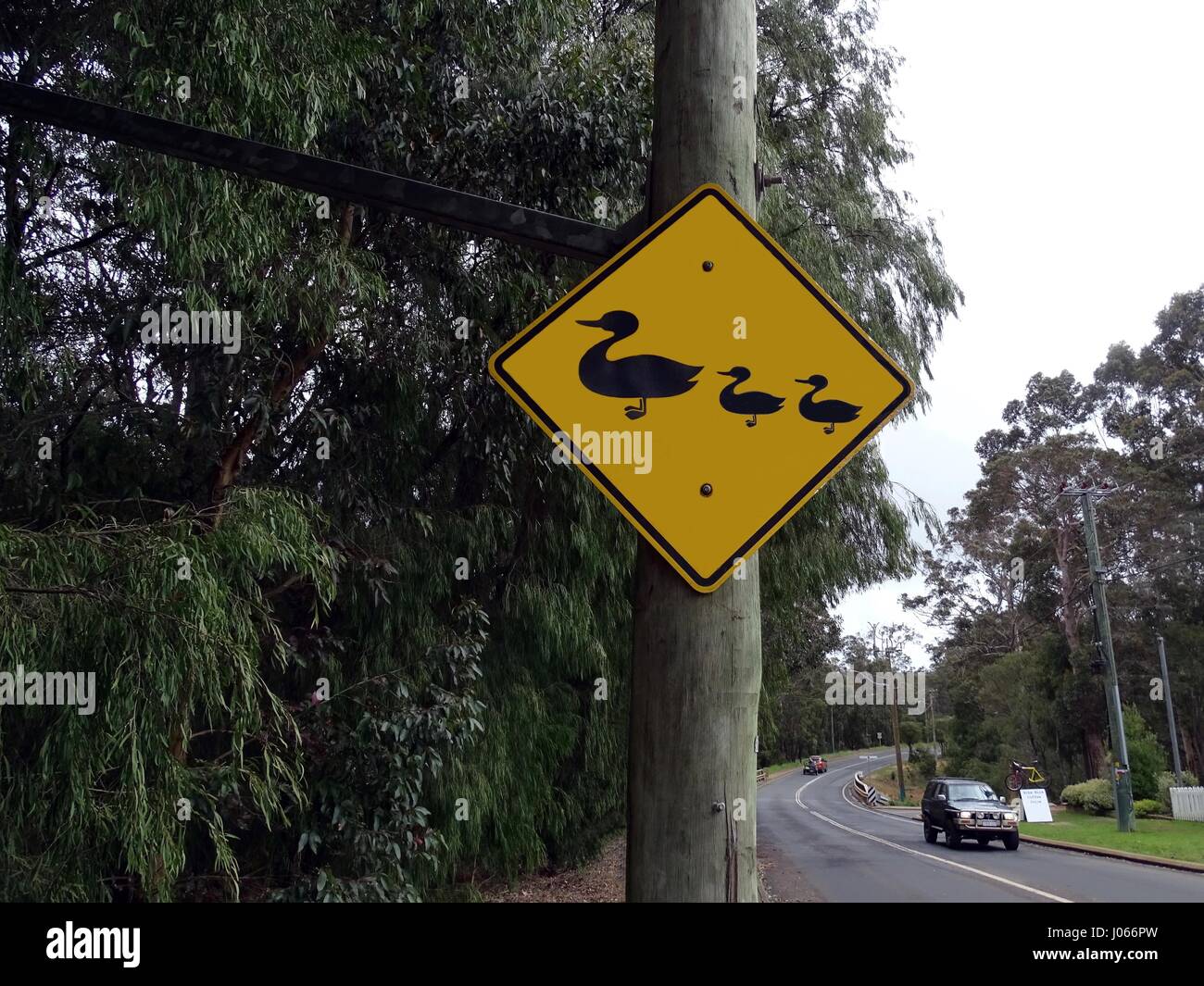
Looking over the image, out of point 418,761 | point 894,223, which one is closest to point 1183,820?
point 894,223

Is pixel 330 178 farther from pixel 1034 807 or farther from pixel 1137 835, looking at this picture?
pixel 1034 807

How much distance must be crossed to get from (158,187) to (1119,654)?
3867 cm

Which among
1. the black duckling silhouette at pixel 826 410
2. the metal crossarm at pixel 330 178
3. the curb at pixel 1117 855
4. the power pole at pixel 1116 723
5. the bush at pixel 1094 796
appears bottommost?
the bush at pixel 1094 796

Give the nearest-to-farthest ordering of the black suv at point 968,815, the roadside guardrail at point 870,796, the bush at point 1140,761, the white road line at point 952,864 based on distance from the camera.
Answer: the white road line at point 952,864, the black suv at point 968,815, the bush at point 1140,761, the roadside guardrail at point 870,796

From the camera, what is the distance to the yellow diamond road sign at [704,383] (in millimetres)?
2584

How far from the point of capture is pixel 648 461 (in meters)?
2.60

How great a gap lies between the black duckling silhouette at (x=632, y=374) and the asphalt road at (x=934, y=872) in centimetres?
1204

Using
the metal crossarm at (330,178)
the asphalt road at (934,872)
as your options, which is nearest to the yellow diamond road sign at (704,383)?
the metal crossarm at (330,178)

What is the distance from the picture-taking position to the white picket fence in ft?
91.0

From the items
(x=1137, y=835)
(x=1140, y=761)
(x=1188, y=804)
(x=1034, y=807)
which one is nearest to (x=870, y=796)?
(x=1034, y=807)

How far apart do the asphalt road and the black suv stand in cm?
37

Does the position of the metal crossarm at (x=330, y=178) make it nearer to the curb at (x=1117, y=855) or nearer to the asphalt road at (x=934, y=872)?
the asphalt road at (x=934, y=872)

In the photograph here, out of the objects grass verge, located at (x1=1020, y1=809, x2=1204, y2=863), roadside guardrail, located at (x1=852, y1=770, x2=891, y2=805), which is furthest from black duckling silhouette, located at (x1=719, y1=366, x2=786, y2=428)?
roadside guardrail, located at (x1=852, y1=770, x2=891, y2=805)
